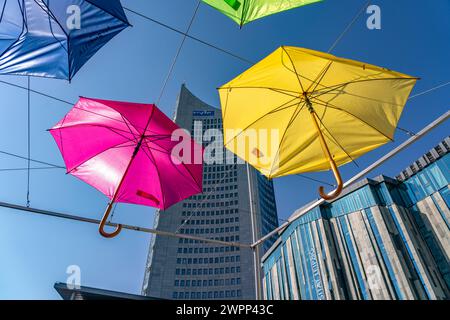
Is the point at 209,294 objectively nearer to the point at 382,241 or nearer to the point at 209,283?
the point at 209,283

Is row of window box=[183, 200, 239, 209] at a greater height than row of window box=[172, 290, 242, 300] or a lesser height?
greater

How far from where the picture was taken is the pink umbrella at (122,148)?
7070mm

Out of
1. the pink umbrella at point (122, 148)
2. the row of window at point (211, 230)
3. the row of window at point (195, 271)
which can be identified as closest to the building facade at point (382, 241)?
the pink umbrella at point (122, 148)

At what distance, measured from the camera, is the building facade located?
3216cm

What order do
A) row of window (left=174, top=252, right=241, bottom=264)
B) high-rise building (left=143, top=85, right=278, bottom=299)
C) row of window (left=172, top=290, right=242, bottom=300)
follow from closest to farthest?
1. row of window (left=172, top=290, right=242, bottom=300)
2. high-rise building (left=143, top=85, right=278, bottom=299)
3. row of window (left=174, top=252, right=241, bottom=264)

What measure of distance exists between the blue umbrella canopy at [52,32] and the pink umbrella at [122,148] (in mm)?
1256

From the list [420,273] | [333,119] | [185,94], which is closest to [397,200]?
[420,273]

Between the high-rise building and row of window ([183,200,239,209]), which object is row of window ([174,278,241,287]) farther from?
row of window ([183,200,239,209])

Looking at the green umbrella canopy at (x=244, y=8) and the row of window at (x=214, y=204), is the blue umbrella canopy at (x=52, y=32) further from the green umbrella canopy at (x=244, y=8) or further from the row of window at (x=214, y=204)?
the row of window at (x=214, y=204)

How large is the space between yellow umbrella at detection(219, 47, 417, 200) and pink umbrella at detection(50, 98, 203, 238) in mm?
1881

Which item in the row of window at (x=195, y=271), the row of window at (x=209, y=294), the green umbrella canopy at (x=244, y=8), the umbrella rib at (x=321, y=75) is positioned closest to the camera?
the umbrella rib at (x=321, y=75)

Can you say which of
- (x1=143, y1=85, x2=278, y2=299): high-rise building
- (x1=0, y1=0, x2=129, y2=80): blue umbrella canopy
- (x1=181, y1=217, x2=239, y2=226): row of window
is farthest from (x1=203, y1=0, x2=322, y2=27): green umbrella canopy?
(x1=181, y1=217, x2=239, y2=226): row of window
